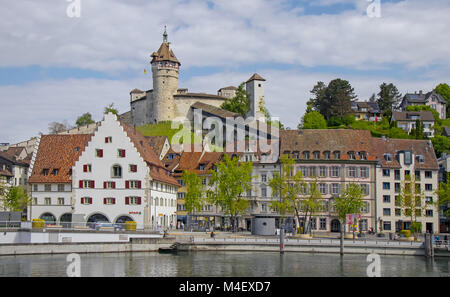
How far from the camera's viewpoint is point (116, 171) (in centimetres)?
7938

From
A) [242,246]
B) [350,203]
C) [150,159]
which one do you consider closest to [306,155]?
[350,203]

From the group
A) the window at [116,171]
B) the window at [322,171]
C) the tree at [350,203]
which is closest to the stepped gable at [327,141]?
the window at [322,171]

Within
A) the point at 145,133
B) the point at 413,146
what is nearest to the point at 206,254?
the point at 413,146

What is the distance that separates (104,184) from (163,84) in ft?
319

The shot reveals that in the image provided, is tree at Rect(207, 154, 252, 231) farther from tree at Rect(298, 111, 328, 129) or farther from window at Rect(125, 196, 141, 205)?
tree at Rect(298, 111, 328, 129)

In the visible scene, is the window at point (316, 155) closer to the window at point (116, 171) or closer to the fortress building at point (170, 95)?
the window at point (116, 171)

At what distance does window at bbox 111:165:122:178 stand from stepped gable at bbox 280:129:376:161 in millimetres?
24554

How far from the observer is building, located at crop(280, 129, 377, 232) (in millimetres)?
87062

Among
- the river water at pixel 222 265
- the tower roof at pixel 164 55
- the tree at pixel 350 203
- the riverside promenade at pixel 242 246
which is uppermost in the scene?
the tower roof at pixel 164 55

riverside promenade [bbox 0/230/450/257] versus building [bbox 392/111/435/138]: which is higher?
building [bbox 392/111/435/138]

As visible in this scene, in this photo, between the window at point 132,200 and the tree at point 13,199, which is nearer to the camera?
the window at point 132,200

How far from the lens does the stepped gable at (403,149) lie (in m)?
89.2

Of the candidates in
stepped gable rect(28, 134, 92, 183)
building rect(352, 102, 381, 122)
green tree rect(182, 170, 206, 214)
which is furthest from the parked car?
building rect(352, 102, 381, 122)

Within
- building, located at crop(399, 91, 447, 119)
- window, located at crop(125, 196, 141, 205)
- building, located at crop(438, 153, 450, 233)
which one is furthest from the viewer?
building, located at crop(399, 91, 447, 119)
